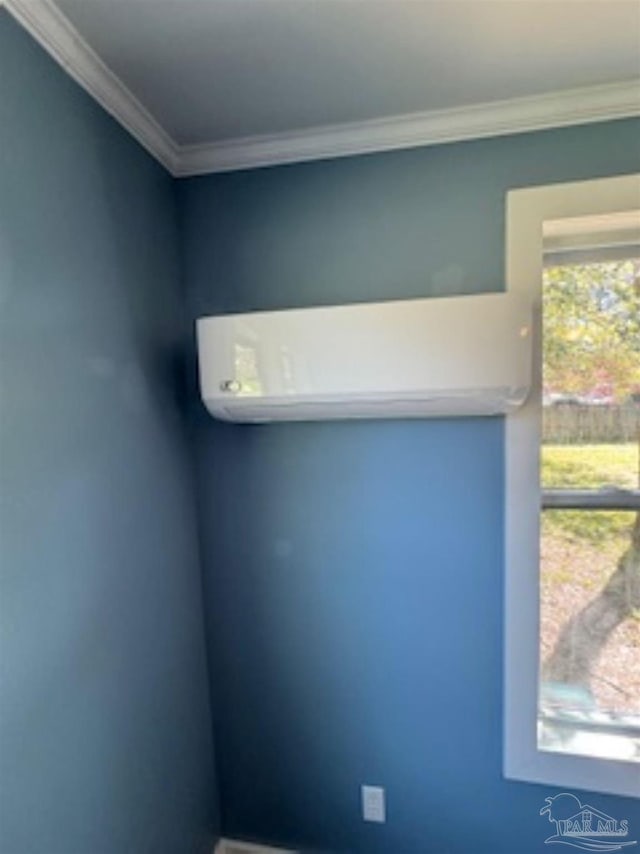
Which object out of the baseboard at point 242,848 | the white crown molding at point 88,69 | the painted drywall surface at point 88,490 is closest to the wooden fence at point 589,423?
the painted drywall surface at point 88,490

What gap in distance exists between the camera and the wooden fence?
1.43m

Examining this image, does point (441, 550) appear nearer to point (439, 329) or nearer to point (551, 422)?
point (551, 422)

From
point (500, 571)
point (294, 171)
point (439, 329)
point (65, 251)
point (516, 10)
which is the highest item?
point (516, 10)

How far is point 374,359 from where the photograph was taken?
1.25 m

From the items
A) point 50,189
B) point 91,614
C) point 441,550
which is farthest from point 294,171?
point 91,614

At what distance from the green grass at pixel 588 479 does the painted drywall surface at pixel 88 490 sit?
110 centimetres

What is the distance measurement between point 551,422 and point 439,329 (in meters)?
0.51

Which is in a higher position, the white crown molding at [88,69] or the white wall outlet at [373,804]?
the white crown molding at [88,69]

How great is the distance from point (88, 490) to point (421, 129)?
1.25 m

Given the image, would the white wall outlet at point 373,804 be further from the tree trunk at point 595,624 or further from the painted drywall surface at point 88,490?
the tree trunk at point 595,624

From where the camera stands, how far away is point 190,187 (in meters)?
1.51

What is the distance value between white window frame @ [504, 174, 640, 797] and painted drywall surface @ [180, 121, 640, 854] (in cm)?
4

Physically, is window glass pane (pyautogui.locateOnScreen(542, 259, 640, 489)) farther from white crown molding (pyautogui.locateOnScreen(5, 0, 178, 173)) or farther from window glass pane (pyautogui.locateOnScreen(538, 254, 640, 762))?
white crown molding (pyautogui.locateOnScreen(5, 0, 178, 173))

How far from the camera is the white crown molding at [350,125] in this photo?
1.16m
